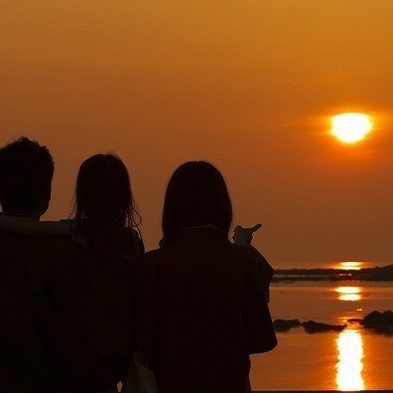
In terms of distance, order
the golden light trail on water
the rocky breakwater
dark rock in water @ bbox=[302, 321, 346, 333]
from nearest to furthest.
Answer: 1. the golden light trail on water
2. dark rock in water @ bbox=[302, 321, 346, 333]
3. the rocky breakwater

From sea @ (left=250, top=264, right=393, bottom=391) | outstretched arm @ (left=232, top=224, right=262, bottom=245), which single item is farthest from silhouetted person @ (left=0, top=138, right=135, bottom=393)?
sea @ (left=250, top=264, right=393, bottom=391)

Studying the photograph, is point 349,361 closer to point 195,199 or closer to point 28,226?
point 195,199

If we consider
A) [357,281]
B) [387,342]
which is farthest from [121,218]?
[357,281]

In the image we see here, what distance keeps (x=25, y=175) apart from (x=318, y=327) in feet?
87.5

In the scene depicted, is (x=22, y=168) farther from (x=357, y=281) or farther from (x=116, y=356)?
(x=357, y=281)

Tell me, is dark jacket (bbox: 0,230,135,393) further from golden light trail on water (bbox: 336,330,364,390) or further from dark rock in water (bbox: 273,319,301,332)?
dark rock in water (bbox: 273,319,301,332)

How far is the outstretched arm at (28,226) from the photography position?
3736 mm

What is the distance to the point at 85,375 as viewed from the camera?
3.78 meters

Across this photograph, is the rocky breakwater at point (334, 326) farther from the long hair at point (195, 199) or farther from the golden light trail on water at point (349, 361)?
the long hair at point (195, 199)

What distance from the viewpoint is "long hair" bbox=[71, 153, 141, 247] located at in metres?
4.16

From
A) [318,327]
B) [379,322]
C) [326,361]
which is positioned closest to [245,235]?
[326,361]

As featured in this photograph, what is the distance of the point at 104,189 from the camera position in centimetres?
418

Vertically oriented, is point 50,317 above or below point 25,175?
below

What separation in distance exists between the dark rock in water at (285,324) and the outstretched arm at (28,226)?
1009 inches
